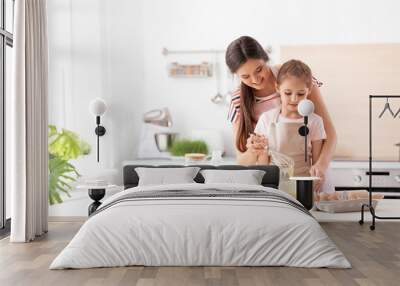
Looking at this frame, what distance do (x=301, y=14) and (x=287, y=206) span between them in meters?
3.56

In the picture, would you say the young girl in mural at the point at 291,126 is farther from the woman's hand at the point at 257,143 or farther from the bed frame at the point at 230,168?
the bed frame at the point at 230,168

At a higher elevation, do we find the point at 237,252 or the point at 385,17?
the point at 385,17

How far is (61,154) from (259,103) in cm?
257

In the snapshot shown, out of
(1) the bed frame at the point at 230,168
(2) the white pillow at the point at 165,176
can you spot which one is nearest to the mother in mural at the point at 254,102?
(1) the bed frame at the point at 230,168

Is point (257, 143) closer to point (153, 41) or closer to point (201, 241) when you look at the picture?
point (153, 41)

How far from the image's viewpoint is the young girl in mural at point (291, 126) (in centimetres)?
736

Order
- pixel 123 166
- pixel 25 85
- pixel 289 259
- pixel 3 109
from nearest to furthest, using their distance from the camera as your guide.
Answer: pixel 289 259
pixel 25 85
pixel 3 109
pixel 123 166

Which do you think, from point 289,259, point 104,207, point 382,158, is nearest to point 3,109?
point 104,207

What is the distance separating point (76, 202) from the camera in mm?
7727

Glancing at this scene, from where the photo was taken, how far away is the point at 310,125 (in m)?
7.45

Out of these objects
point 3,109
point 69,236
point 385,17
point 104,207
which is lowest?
point 69,236

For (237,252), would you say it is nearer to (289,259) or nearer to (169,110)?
(289,259)

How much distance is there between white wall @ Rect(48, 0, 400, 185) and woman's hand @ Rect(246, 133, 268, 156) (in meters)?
0.27

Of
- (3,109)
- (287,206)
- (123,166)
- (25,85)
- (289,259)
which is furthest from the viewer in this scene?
(123,166)
